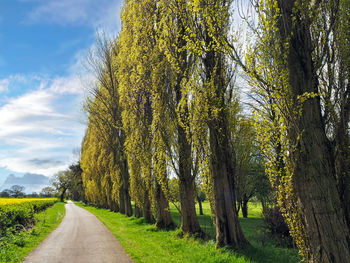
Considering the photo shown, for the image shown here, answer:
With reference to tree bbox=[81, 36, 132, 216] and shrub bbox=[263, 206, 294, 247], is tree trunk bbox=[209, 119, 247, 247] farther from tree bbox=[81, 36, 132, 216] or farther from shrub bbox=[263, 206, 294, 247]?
tree bbox=[81, 36, 132, 216]

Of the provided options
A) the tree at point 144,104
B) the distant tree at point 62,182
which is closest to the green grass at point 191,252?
the tree at point 144,104

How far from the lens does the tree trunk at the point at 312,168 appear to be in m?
4.62

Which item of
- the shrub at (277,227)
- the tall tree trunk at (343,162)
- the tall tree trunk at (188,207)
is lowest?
the shrub at (277,227)

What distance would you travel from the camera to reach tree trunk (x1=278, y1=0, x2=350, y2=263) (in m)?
4.62

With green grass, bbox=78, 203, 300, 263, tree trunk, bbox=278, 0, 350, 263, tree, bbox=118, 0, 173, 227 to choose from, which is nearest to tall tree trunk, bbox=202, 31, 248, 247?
green grass, bbox=78, 203, 300, 263

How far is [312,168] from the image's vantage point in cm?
481

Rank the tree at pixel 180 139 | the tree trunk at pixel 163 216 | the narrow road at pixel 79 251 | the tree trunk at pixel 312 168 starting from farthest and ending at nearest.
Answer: the tree trunk at pixel 163 216 < the tree at pixel 180 139 < the narrow road at pixel 79 251 < the tree trunk at pixel 312 168

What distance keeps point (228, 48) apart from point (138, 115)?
9677mm

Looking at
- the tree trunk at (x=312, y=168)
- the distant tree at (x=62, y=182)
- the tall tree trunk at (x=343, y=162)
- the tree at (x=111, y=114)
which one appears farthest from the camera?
the distant tree at (x=62, y=182)

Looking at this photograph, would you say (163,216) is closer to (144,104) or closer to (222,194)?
(222,194)

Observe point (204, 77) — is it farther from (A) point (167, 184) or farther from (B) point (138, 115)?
(B) point (138, 115)

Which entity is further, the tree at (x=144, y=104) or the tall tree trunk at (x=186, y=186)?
the tree at (x=144, y=104)

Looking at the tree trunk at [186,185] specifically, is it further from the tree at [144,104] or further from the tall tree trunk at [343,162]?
the tall tree trunk at [343,162]

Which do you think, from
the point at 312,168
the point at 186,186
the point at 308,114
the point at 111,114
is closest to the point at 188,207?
the point at 186,186
